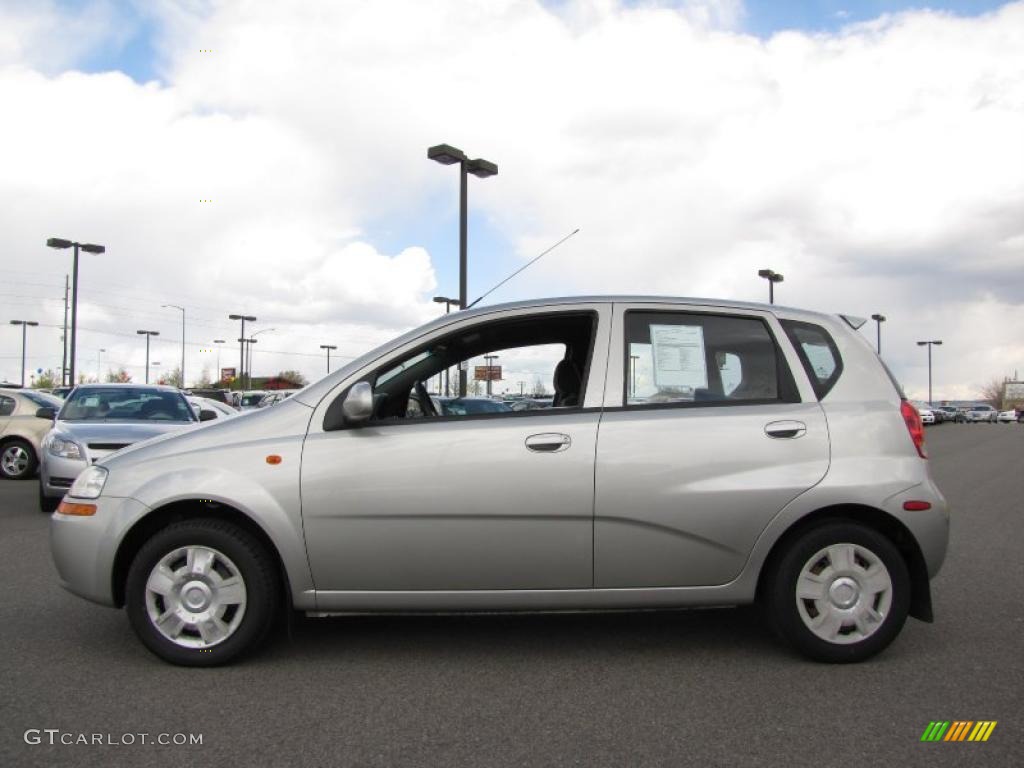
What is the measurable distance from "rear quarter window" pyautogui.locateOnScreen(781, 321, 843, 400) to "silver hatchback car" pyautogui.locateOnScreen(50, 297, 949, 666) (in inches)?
4.4

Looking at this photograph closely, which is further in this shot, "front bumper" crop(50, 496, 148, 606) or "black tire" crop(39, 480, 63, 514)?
"black tire" crop(39, 480, 63, 514)

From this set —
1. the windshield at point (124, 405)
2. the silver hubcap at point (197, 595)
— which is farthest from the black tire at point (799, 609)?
the windshield at point (124, 405)

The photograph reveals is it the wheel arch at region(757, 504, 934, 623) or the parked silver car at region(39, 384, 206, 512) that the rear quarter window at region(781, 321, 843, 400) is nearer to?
the wheel arch at region(757, 504, 934, 623)

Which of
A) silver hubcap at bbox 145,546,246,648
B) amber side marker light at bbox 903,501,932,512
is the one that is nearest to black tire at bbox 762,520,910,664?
amber side marker light at bbox 903,501,932,512

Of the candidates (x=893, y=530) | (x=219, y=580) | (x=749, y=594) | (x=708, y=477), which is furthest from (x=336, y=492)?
(x=893, y=530)

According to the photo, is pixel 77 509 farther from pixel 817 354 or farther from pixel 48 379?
pixel 48 379

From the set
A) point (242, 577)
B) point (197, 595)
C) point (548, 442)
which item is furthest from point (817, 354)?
point (197, 595)

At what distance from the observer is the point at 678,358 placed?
4293 millimetres

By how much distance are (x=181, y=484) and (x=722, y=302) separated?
273cm

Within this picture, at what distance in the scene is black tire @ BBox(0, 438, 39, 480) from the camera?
13.3 meters

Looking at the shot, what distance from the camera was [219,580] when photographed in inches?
157

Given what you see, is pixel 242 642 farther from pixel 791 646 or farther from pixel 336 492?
pixel 791 646

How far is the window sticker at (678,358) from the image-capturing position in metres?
4.24

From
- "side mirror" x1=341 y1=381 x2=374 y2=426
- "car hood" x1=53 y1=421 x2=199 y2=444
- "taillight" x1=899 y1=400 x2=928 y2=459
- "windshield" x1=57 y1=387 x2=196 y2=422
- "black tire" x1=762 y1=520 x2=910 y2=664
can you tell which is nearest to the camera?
"side mirror" x1=341 y1=381 x2=374 y2=426
